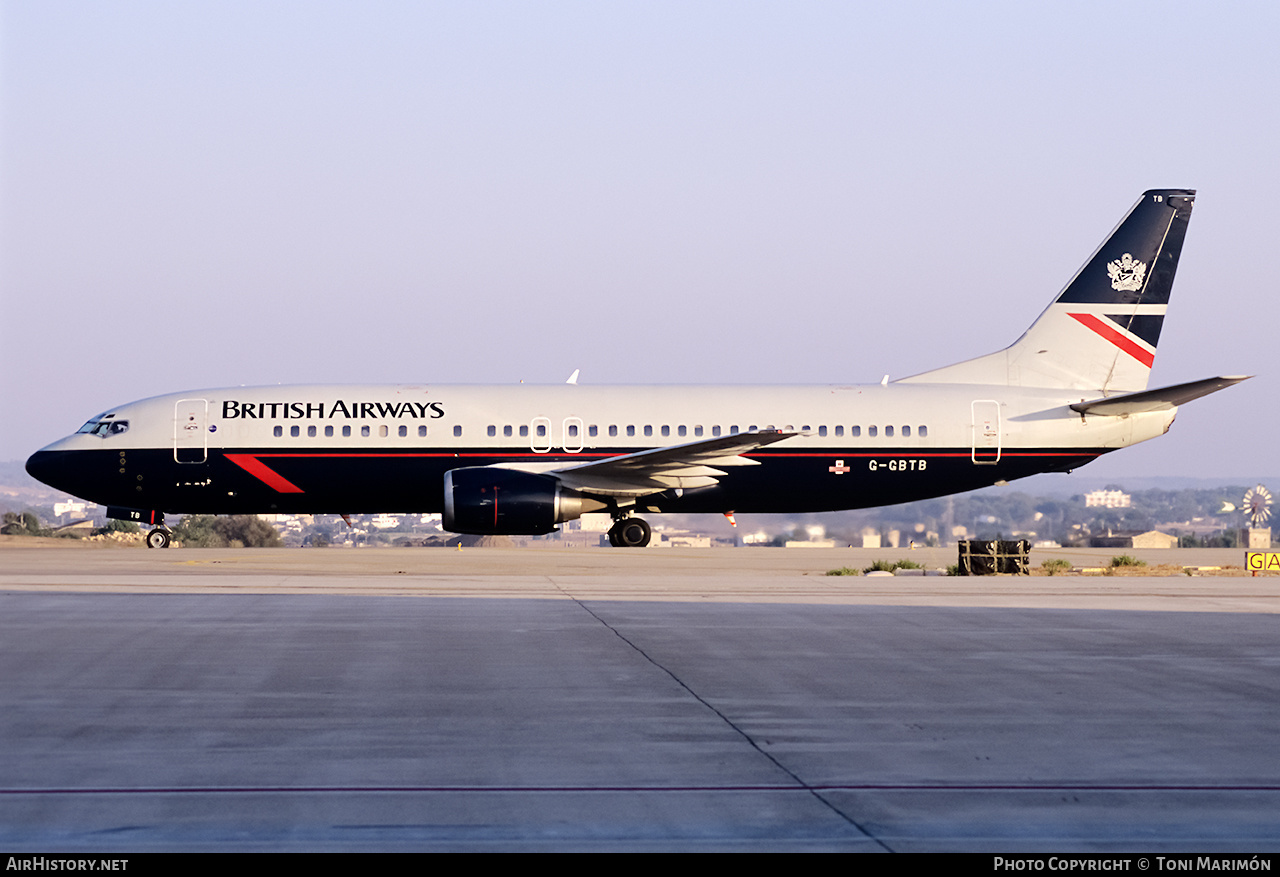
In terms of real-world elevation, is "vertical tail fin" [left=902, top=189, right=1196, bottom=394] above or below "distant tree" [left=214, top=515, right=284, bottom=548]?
above

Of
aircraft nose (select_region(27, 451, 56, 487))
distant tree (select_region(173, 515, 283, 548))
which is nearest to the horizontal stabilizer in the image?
aircraft nose (select_region(27, 451, 56, 487))

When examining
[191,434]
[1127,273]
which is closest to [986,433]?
[1127,273]

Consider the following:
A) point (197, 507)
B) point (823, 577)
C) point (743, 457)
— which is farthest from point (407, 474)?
point (823, 577)

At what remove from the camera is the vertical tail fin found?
31.8m

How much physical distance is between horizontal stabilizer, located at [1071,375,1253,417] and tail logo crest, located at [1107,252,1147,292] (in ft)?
10.0

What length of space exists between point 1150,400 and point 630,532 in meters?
12.0

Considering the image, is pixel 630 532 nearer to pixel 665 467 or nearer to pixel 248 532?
pixel 665 467

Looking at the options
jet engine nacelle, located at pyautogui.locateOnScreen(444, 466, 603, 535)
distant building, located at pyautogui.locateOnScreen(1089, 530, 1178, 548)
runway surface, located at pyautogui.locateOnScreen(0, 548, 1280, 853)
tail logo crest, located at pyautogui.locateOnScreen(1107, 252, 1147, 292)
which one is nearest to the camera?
runway surface, located at pyautogui.locateOnScreen(0, 548, 1280, 853)

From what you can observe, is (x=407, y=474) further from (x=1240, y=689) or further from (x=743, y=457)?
(x=1240, y=689)

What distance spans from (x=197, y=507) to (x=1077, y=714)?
2395cm

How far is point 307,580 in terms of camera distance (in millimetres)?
20859

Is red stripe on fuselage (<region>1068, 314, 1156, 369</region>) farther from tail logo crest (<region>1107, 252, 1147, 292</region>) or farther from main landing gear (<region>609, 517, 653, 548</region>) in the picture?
main landing gear (<region>609, 517, 653, 548</region>)

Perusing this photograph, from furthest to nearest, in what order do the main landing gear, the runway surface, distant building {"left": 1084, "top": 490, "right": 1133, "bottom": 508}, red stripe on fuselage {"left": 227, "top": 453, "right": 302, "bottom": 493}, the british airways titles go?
distant building {"left": 1084, "top": 490, "right": 1133, "bottom": 508} → the main landing gear → the british airways titles → red stripe on fuselage {"left": 227, "top": 453, "right": 302, "bottom": 493} → the runway surface

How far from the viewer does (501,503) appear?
26984 mm
